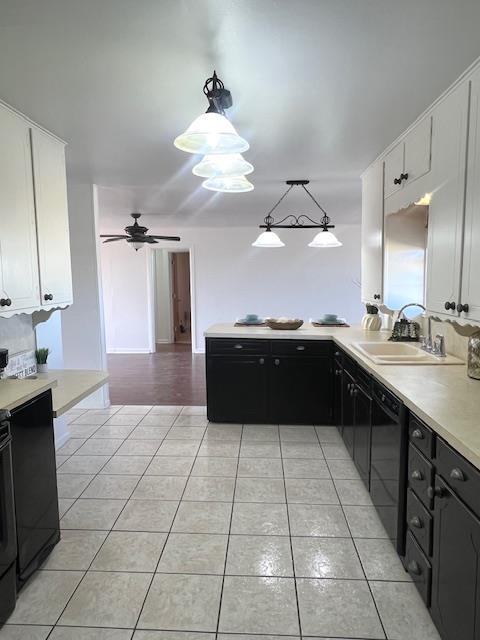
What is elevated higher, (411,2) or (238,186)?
(411,2)

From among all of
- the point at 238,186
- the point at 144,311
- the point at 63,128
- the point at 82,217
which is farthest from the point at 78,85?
the point at 144,311

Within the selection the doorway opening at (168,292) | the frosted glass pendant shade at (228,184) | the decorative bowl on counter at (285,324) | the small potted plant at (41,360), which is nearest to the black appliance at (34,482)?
the small potted plant at (41,360)

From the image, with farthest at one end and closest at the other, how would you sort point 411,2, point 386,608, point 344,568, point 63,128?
point 63,128, point 344,568, point 386,608, point 411,2

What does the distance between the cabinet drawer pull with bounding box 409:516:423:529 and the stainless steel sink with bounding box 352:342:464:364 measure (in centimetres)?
91

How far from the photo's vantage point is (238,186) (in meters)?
2.33

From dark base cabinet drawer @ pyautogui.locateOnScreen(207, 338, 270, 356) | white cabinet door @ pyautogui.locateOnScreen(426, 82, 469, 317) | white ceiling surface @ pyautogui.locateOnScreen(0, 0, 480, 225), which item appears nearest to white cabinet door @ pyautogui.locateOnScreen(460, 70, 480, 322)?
white cabinet door @ pyautogui.locateOnScreen(426, 82, 469, 317)

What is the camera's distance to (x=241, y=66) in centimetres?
178

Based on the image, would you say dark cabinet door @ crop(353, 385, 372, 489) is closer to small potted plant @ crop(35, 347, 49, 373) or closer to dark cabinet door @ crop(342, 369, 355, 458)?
dark cabinet door @ crop(342, 369, 355, 458)

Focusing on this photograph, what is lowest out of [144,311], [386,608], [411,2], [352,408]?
[386,608]

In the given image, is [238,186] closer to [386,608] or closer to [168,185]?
[168,185]

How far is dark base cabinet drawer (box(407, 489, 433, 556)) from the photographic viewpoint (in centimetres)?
154

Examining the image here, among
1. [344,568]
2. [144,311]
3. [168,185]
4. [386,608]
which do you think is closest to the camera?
[386,608]

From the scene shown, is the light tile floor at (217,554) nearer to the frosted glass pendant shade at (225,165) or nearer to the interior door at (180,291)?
the frosted glass pendant shade at (225,165)

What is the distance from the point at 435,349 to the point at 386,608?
1.53 metres
